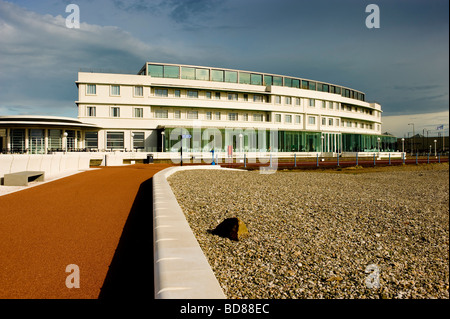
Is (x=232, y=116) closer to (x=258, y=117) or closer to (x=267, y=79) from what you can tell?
(x=258, y=117)

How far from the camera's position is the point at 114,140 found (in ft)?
142

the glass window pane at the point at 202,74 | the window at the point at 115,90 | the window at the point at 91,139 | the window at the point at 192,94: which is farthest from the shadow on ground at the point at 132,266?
the glass window pane at the point at 202,74

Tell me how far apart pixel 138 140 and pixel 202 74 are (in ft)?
50.4

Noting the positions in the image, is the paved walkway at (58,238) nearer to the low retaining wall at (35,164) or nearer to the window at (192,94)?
the low retaining wall at (35,164)

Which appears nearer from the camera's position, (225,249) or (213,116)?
(225,249)

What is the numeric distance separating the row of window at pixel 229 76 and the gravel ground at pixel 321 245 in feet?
131

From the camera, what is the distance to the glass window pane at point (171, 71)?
47062 mm

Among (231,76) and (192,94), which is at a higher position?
(231,76)

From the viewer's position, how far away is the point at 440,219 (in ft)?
29.9

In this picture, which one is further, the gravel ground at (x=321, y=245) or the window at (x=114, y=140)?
the window at (x=114, y=140)

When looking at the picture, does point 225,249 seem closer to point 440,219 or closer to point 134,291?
point 134,291

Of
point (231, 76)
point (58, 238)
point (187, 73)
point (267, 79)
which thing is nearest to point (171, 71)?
point (187, 73)
